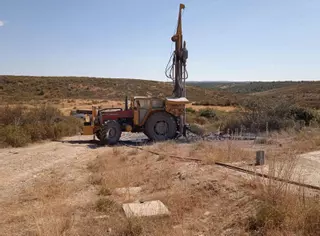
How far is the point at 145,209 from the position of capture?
6223 mm

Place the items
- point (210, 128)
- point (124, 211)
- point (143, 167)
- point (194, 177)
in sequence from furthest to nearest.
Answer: point (210, 128) → point (143, 167) → point (194, 177) → point (124, 211)

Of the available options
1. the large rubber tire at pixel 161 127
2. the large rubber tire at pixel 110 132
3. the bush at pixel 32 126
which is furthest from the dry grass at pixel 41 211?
the large rubber tire at pixel 161 127

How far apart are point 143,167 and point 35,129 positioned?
8.18m

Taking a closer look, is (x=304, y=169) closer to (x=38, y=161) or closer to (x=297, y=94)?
(x=38, y=161)

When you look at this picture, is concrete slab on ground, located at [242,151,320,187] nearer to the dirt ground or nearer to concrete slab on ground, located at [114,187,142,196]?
the dirt ground

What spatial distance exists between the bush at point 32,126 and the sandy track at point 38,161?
0.62 meters

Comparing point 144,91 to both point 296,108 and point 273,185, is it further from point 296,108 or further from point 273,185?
point 273,185

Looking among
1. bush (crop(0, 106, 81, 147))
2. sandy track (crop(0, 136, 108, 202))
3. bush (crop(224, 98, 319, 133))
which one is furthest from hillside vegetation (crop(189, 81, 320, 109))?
sandy track (crop(0, 136, 108, 202))

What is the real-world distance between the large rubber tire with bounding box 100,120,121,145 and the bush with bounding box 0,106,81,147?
3240 millimetres

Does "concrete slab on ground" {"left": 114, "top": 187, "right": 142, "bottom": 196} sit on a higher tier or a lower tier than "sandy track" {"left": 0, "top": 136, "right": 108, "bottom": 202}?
higher

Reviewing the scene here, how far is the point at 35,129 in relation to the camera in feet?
53.1

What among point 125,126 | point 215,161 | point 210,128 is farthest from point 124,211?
point 210,128

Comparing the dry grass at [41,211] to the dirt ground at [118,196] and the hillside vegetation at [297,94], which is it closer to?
the dirt ground at [118,196]

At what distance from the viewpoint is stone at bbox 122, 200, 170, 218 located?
5959 mm
